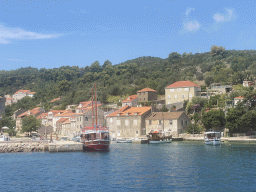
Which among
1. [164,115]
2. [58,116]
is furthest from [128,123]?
[58,116]

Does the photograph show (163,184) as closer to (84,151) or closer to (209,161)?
(209,161)

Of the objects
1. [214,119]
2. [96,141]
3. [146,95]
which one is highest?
[146,95]

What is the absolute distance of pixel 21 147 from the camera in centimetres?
5450

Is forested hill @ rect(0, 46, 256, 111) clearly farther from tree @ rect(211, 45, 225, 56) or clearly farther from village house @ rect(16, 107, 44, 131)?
village house @ rect(16, 107, 44, 131)

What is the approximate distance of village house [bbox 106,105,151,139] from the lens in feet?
252

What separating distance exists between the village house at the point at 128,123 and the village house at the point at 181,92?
458 inches

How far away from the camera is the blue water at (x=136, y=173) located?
26359mm

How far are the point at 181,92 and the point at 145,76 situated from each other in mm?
56492

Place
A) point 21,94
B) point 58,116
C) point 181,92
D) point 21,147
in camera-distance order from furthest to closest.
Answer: point 21,94
point 58,116
point 181,92
point 21,147

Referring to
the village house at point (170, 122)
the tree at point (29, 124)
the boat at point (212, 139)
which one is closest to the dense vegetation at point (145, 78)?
the village house at point (170, 122)

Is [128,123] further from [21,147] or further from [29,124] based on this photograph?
[21,147]

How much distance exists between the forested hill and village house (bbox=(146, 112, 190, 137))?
29.5 metres

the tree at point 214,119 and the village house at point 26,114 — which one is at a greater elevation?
the village house at point 26,114

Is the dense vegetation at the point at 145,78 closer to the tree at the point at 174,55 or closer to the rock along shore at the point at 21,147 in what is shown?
the tree at the point at 174,55
